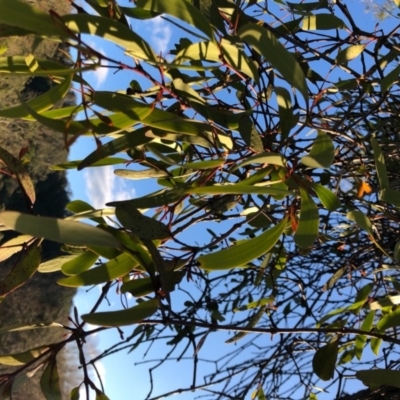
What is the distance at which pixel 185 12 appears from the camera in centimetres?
51

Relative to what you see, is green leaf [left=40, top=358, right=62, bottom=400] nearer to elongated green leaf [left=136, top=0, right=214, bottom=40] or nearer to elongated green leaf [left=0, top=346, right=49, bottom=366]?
elongated green leaf [left=0, top=346, right=49, bottom=366]

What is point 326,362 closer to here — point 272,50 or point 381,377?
point 381,377

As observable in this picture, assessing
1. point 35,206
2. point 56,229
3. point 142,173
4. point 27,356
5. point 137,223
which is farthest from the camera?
point 35,206

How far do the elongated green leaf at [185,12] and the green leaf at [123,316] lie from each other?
27cm

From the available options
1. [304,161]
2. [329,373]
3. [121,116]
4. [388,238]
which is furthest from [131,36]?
[388,238]

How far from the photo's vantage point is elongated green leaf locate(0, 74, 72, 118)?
52cm

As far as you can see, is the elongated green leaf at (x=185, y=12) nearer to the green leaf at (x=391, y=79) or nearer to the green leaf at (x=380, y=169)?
the green leaf at (x=380, y=169)

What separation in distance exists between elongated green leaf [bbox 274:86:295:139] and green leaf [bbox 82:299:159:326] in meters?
0.24

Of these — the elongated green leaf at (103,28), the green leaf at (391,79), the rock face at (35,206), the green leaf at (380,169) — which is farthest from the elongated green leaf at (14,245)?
the rock face at (35,206)

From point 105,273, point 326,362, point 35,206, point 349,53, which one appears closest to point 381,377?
point 326,362

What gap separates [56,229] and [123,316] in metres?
→ 0.12

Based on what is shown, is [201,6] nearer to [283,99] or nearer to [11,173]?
[283,99]

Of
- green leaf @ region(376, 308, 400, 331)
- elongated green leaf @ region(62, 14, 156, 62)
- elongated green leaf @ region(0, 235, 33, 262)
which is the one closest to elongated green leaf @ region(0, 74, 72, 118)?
elongated green leaf @ region(62, 14, 156, 62)

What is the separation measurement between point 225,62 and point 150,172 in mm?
235
